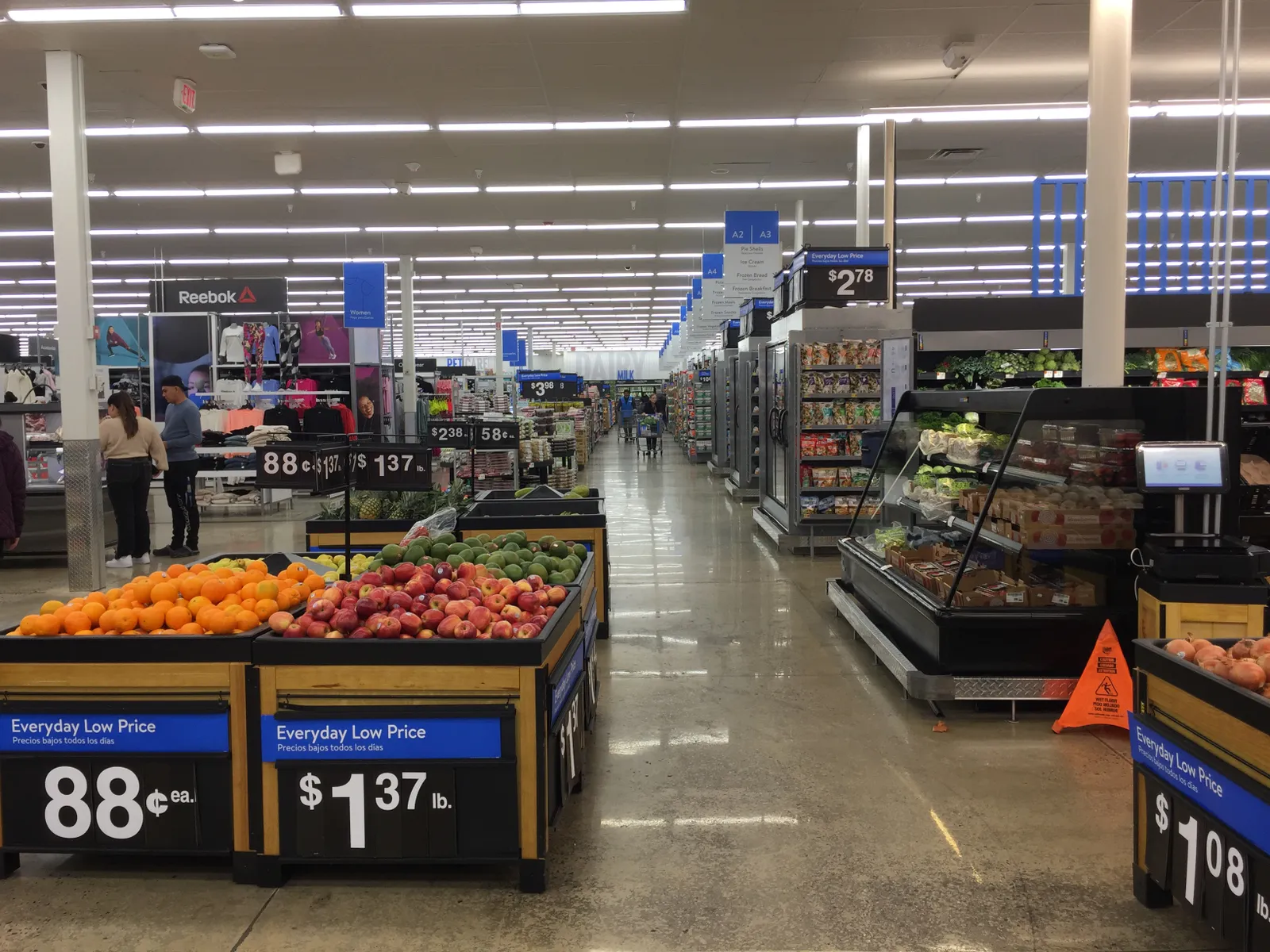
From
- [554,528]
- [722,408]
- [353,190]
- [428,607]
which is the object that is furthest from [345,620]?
[722,408]

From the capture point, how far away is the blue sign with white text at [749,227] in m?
14.0

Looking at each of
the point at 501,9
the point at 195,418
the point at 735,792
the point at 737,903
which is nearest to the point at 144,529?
the point at 195,418

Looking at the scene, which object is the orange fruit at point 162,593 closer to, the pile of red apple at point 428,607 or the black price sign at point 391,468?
the pile of red apple at point 428,607

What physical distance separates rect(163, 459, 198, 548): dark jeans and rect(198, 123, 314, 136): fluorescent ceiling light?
3.72 m

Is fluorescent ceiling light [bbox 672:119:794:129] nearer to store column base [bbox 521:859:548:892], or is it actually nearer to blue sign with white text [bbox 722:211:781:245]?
blue sign with white text [bbox 722:211:781:245]

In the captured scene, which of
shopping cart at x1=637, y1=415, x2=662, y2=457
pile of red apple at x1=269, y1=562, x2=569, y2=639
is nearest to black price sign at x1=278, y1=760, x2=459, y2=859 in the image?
pile of red apple at x1=269, y1=562, x2=569, y2=639

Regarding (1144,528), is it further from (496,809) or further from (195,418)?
(195,418)

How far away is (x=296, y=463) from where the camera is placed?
12.7 feet

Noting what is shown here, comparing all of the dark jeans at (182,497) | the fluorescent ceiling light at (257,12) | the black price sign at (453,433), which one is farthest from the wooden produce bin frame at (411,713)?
the dark jeans at (182,497)

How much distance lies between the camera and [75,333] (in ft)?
25.4

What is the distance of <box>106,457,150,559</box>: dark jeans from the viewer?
8.91 m

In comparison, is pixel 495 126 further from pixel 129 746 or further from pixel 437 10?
pixel 129 746

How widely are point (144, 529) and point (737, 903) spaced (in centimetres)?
813

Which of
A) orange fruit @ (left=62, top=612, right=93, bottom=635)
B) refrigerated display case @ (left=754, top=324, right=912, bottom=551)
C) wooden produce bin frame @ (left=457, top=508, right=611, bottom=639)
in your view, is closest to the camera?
orange fruit @ (left=62, top=612, right=93, bottom=635)
